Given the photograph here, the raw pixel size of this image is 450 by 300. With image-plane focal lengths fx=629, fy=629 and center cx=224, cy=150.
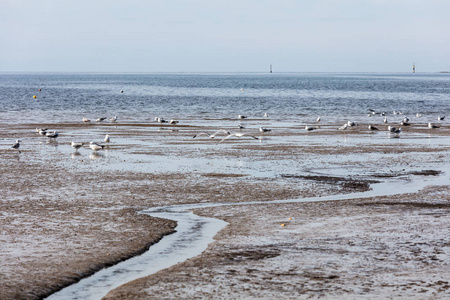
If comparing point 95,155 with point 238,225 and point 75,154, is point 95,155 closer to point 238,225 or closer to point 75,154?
point 75,154

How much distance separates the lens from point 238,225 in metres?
14.5

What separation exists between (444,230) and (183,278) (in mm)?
6374

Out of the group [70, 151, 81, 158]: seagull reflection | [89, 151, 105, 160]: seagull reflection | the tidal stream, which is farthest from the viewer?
[70, 151, 81, 158]: seagull reflection

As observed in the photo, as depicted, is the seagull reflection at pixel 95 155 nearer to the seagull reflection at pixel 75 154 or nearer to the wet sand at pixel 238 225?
the wet sand at pixel 238 225

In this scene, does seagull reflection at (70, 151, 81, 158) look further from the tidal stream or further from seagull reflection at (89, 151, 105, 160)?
the tidal stream

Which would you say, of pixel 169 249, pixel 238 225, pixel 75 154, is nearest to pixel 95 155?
pixel 75 154

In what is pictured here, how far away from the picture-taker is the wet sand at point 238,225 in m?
10.3

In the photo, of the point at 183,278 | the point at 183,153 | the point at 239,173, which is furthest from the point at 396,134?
the point at 183,278

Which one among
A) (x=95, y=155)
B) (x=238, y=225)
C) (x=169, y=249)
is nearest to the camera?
(x=169, y=249)

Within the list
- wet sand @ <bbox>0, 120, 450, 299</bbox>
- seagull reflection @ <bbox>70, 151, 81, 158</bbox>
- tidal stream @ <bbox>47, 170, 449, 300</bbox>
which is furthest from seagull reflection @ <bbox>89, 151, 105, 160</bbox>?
tidal stream @ <bbox>47, 170, 449, 300</bbox>

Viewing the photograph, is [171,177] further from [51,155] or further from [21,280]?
[21,280]

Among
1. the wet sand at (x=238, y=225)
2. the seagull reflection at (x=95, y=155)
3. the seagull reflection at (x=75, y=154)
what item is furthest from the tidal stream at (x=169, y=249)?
the seagull reflection at (x=75, y=154)

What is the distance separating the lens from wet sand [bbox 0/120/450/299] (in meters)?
10.3

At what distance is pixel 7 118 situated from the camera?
171ft
